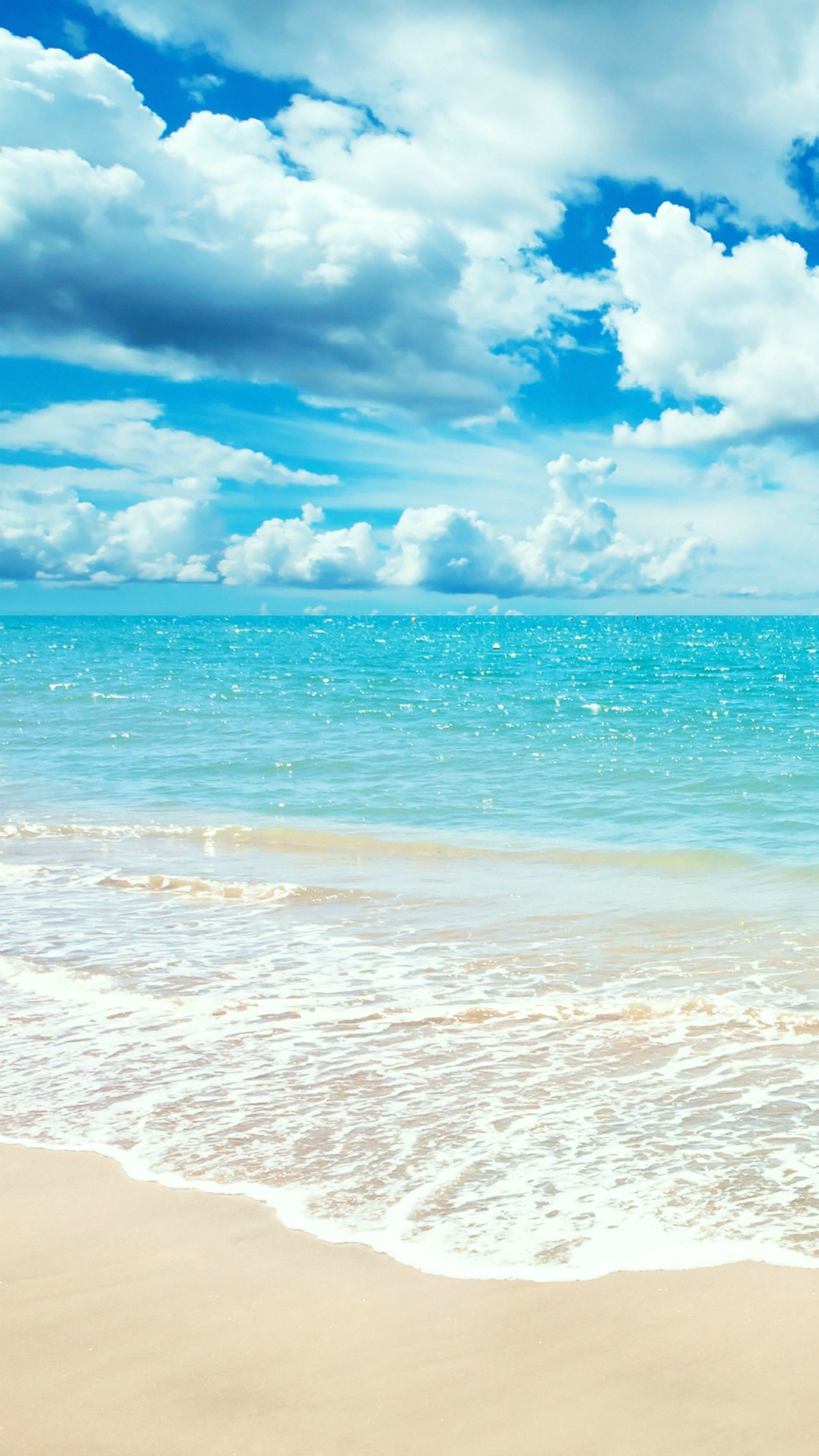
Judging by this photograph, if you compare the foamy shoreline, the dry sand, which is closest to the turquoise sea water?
the foamy shoreline

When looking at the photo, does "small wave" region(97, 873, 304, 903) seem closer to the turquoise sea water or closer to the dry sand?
the turquoise sea water

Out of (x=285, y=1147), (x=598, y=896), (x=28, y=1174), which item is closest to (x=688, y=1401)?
(x=285, y=1147)

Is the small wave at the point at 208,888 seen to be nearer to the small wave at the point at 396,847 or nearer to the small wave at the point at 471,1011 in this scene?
the small wave at the point at 396,847

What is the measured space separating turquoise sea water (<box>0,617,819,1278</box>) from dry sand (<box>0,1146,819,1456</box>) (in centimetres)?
26

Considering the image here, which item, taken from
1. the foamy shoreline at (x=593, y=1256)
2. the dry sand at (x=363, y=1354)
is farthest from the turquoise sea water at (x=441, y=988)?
the dry sand at (x=363, y=1354)

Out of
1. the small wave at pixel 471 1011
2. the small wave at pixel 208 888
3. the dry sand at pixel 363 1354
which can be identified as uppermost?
the dry sand at pixel 363 1354

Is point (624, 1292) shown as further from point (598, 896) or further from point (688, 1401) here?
point (598, 896)

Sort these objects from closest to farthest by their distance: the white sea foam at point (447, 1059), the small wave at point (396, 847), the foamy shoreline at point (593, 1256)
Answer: the foamy shoreline at point (593, 1256) < the white sea foam at point (447, 1059) < the small wave at point (396, 847)

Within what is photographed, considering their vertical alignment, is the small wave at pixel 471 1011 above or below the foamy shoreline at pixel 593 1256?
below

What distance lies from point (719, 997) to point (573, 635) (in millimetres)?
137687

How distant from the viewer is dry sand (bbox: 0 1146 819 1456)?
123 inches

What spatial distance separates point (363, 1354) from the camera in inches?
137

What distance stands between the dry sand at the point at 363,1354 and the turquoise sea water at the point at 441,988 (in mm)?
260

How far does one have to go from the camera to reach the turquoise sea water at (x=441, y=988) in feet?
15.1
